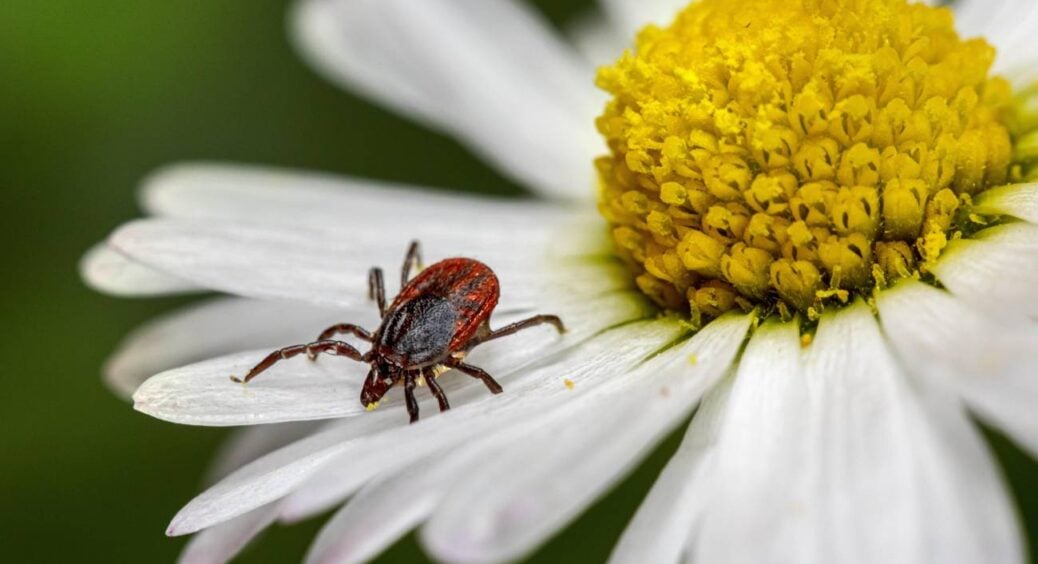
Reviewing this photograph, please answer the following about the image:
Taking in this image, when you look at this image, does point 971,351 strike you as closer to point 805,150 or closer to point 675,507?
point 675,507

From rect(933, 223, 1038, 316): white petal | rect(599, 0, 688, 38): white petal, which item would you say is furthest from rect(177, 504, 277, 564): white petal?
rect(599, 0, 688, 38): white petal

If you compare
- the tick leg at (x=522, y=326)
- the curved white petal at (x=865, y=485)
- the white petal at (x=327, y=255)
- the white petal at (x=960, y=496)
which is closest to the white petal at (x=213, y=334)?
the white petal at (x=327, y=255)

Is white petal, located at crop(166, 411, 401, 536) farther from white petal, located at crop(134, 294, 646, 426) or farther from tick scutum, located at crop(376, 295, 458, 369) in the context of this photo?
tick scutum, located at crop(376, 295, 458, 369)

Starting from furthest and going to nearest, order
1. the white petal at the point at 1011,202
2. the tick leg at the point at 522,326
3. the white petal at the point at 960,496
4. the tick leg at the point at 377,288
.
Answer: the tick leg at the point at 377,288
the tick leg at the point at 522,326
the white petal at the point at 1011,202
the white petal at the point at 960,496

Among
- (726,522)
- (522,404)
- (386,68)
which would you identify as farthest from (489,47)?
(726,522)

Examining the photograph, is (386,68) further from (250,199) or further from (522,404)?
(522,404)

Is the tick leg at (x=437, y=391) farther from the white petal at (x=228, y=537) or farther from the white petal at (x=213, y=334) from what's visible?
the white petal at (x=213, y=334)
